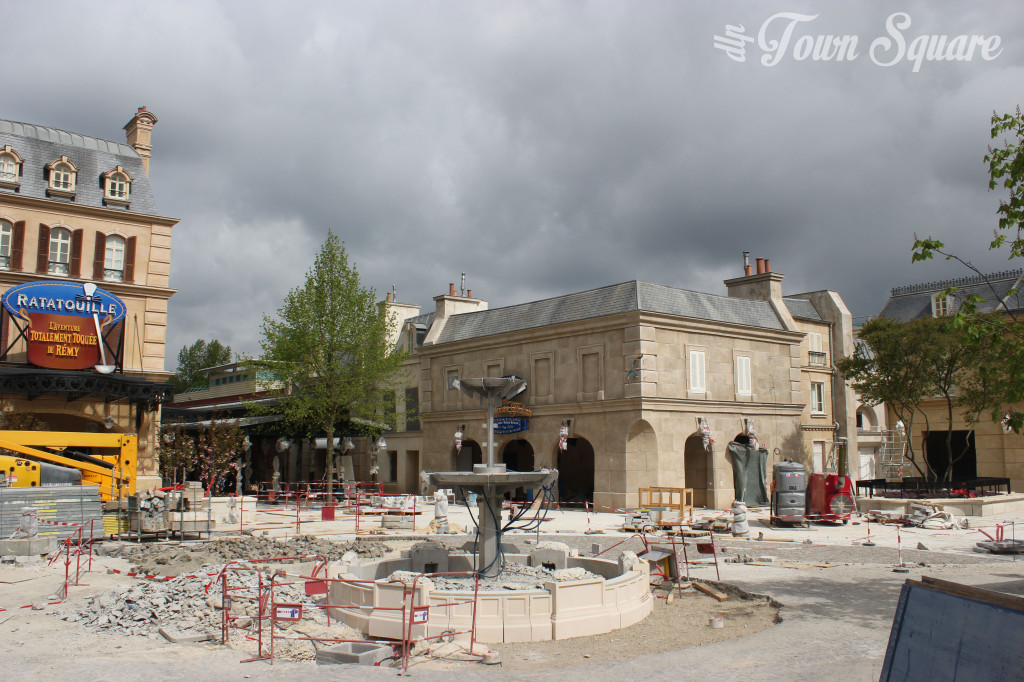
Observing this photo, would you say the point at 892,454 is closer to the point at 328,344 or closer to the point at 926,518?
the point at 926,518

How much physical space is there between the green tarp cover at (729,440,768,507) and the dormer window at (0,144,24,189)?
101 ft

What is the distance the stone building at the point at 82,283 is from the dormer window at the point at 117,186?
0.04 metres

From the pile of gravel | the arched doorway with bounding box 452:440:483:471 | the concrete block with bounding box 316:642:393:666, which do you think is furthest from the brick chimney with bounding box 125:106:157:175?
the concrete block with bounding box 316:642:393:666

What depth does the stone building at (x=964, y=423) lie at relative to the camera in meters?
39.6

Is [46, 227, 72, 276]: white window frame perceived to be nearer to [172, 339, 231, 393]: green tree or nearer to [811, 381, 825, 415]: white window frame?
[811, 381, 825, 415]: white window frame

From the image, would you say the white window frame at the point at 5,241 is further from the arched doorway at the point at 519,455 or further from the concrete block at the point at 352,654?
the concrete block at the point at 352,654

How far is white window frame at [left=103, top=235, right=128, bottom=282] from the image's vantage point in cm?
3209

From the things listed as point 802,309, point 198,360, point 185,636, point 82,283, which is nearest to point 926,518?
point 802,309

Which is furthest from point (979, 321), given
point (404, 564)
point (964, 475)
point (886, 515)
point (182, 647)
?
point (964, 475)

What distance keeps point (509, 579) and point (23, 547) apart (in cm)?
1198

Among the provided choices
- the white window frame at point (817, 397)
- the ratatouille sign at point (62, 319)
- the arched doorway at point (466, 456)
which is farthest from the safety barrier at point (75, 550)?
the white window frame at point (817, 397)

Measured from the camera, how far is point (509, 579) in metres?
13.0

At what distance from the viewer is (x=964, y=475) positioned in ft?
147

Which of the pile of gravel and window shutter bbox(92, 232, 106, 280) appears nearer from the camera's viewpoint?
the pile of gravel
